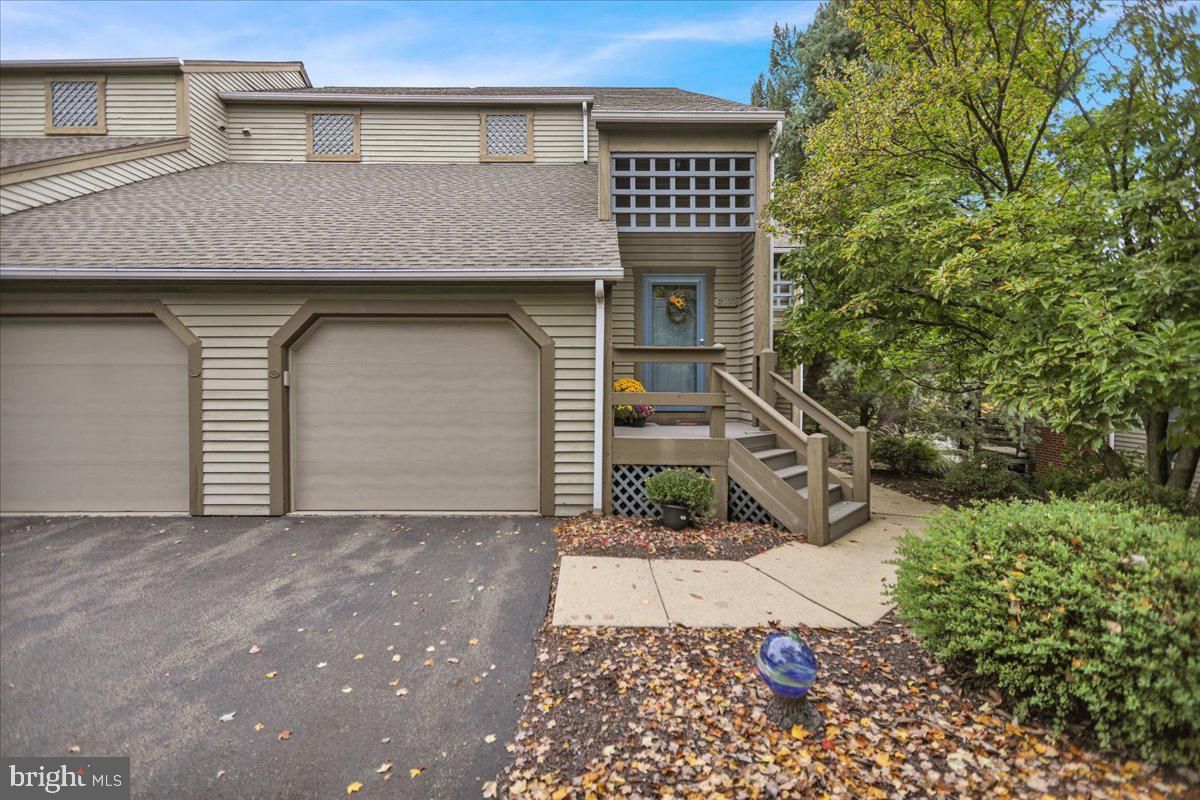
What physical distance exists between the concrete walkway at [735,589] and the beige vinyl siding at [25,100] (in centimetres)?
1112

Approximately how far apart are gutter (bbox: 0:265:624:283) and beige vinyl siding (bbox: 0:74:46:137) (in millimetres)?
5265

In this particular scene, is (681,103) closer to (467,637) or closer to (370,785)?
(467,637)

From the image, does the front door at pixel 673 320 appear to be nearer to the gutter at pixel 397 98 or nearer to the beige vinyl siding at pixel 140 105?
the gutter at pixel 397 98

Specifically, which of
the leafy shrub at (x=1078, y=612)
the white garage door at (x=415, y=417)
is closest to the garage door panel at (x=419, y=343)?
the white garage door at (x=415, y=417)

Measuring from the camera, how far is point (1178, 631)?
1.97m

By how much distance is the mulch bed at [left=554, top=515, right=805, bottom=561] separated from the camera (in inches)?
179

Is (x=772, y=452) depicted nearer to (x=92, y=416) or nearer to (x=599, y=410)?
(x=599, y=410)

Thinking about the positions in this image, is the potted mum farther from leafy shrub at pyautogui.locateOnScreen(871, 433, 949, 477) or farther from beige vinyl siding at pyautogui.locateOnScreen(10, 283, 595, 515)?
leafy shrub at pyautogui.locateOnScreen(871, 433, 949, 477)

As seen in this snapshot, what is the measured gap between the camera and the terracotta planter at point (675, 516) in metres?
5.12

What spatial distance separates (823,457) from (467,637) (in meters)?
3.56

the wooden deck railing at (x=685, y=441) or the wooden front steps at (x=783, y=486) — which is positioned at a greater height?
the wooden deck railing at (x=685, y=441)

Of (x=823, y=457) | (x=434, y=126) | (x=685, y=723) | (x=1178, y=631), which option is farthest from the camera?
(x=434, y=126)

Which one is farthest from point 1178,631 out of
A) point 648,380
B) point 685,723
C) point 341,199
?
point 341,199

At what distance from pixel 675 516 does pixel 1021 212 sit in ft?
13.5
